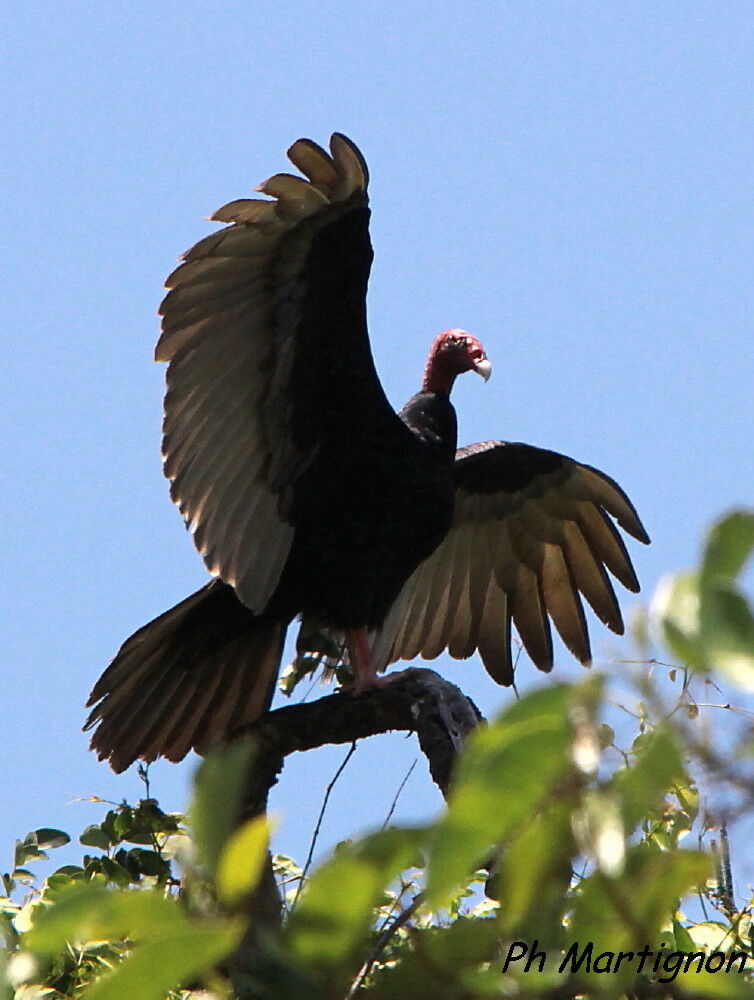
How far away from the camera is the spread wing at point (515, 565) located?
15.6 feet

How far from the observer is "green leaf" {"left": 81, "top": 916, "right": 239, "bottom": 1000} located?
0.76 meters

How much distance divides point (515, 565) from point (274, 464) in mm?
1260

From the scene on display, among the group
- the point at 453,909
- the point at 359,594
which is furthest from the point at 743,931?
the point at 359,594

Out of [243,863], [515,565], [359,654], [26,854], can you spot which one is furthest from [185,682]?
[243,863]

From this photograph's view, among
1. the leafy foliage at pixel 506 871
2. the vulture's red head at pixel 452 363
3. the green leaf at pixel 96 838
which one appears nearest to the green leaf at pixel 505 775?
the leafy foliage at pixel 506 871

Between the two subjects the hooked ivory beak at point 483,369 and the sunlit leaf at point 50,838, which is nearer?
the sunlit leaf at point 50,838

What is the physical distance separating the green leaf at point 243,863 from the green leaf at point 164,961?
0.03 meters

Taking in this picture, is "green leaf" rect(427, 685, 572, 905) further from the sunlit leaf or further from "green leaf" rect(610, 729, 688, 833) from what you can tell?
the sunlit leaf

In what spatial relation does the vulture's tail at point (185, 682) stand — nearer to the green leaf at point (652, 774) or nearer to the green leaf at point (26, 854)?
the green leaf at point (26, 854)

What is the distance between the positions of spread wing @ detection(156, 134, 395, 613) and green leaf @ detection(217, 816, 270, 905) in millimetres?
2901

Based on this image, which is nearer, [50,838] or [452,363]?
[50,838]

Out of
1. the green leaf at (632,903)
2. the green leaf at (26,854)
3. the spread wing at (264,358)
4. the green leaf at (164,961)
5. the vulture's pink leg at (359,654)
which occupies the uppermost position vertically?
the spread wing at (264,358)

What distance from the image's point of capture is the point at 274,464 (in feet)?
13.1

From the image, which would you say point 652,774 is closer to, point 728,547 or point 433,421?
point 728,547
